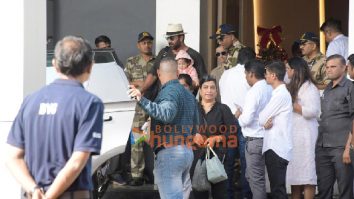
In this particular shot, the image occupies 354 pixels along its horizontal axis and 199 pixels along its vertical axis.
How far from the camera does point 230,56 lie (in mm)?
12156

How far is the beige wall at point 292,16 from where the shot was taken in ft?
61.3

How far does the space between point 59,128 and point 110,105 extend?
203 inches

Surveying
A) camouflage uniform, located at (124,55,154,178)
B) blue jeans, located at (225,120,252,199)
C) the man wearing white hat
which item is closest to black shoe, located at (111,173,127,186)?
camouflage uniform, located at (124,55,154,178)

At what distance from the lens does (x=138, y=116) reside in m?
11.1

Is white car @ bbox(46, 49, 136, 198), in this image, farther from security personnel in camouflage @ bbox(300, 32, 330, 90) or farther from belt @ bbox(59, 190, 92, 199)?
belt @ bbox(59, 190, 92, 199)

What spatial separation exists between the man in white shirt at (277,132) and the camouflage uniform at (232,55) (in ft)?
6.40

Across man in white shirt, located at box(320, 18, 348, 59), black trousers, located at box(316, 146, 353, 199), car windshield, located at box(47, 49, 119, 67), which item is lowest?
black trousers, located at box(316, 146, 353, 199)

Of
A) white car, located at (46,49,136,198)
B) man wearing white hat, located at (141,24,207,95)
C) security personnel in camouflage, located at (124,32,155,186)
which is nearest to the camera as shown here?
white car, located at (46,49,136,198)

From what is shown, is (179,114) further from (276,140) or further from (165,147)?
(276,140)

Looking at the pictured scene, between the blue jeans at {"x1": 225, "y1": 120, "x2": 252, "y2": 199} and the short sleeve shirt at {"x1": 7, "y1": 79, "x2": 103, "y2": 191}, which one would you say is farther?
the blue jeans at {"x1": 225, "y1": 120, "x2": 252, "y2": 199}

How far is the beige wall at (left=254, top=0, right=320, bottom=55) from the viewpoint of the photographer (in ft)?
61.3

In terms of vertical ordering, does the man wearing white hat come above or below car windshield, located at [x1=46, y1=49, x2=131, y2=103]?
above

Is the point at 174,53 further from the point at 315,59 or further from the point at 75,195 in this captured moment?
the point at 75,195

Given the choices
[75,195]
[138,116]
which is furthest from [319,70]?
[75,195]
